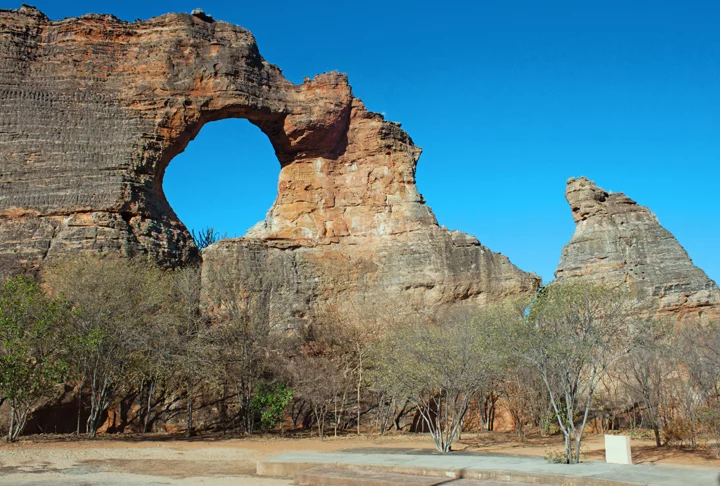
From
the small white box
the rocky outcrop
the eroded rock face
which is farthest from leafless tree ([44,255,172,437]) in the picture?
the rocky outcrop

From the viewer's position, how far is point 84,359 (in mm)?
21172

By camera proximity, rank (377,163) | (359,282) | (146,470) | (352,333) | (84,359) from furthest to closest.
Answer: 1. (377,163)
2. (359,282)
3. (352,333)
4. (84,359)
5. (146,470)

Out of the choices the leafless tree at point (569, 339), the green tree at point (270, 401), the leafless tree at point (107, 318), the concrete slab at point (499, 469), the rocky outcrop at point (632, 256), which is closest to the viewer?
the concrete slab at point (499, 469)

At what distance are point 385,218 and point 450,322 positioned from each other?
813 centimetres

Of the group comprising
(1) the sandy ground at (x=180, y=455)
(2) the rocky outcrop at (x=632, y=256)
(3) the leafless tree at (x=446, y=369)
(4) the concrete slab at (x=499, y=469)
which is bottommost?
(1) the sandy ground at (x=180, y=455)

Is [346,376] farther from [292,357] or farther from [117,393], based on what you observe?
[117,393]

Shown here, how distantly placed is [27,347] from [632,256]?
2481 centimetres

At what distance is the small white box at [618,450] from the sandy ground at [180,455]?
258cm

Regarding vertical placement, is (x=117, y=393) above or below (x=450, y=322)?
below

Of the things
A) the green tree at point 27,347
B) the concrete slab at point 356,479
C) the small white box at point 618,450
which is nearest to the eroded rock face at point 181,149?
the green tree at point 27,347

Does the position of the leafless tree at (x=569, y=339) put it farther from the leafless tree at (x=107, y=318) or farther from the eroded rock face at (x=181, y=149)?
the eroded rock face at (x=181, y=149)

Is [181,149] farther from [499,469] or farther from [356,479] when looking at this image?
[499,469]

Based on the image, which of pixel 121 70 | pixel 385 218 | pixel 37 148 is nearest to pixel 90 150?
pixel 37 148

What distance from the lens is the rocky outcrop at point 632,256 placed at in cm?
2961
